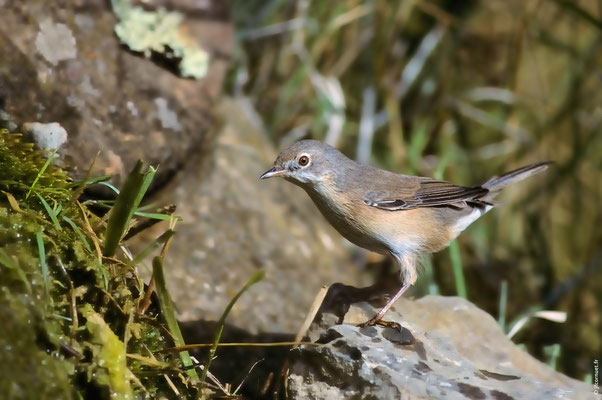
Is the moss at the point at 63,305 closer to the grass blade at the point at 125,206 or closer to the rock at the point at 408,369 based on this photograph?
the grass blade at the point at 125,206

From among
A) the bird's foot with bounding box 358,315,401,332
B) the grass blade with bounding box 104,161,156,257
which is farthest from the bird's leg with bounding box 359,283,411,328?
the grass blade with bounding box 104,161,156,257

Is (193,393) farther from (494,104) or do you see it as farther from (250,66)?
(494,104)

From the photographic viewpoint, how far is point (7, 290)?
2.79m

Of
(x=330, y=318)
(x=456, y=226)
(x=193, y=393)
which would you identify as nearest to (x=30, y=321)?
(x=193, y=393)

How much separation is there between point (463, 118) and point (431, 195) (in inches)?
144

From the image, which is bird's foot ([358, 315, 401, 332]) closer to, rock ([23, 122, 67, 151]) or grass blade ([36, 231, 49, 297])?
grass blade ([36, 231, 49, 297])

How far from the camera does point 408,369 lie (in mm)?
3320

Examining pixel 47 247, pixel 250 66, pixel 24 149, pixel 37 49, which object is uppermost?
pixel 250 66

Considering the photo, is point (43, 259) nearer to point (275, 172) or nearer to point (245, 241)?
point (275, 172)

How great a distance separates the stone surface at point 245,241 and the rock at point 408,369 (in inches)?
52.4

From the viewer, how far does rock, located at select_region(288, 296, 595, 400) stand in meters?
3.22

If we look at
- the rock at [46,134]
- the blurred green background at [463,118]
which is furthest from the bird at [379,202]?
the blurred green background at [463,118]

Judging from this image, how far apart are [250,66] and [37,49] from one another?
3419 millimetres

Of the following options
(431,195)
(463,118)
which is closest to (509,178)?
(431,195)
